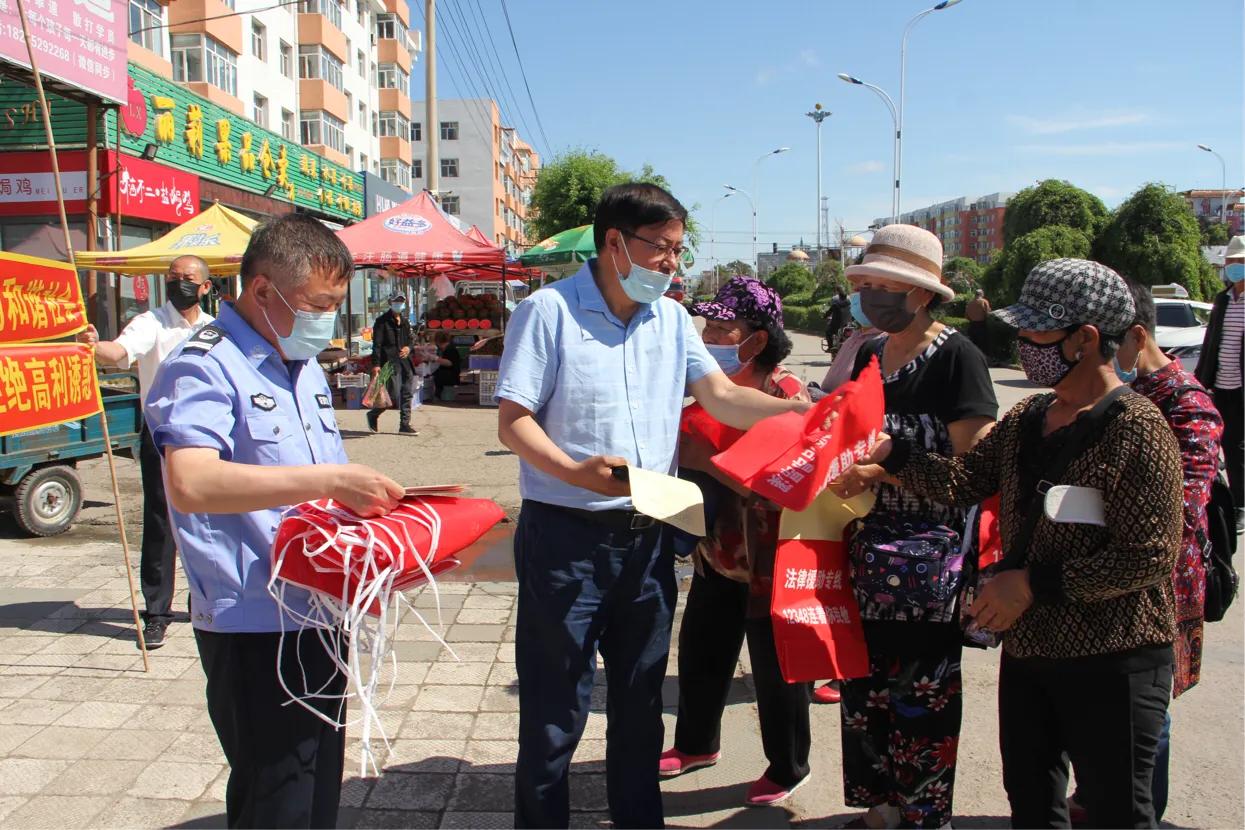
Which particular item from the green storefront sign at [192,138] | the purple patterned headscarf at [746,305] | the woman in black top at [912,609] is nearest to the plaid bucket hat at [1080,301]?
the woman in black top at [912,609]

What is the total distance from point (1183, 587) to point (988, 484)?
675 millimetres

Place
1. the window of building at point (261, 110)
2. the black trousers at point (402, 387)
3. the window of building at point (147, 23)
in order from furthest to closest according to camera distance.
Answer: the window of building at point (261, 110) < the window of building at point (147, 23) < the black trousers at point (402, 387)

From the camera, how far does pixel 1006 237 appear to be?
946 inches

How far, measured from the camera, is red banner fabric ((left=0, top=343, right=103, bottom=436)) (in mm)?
4645

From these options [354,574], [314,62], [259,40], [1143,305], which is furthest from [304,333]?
[314,62]

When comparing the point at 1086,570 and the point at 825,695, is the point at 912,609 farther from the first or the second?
the point at 825,695

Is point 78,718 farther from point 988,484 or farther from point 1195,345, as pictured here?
point 1195,345

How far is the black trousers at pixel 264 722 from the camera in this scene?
2123mm

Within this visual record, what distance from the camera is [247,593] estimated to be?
2.10 m

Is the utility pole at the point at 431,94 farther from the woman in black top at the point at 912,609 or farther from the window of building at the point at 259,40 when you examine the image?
the woman in black top at the point at 912,609

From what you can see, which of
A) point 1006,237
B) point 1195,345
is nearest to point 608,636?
point 1195,345

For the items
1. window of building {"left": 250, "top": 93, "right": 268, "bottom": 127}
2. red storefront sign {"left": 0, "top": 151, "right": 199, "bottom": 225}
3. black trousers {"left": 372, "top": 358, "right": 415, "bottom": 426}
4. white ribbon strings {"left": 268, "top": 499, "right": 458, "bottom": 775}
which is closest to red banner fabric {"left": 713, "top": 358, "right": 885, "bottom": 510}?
white ribbon strings {"left": 268, "top": 499, "right": 458, "bottom": 775}

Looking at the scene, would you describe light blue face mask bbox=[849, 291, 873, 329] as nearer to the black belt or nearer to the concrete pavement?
the black belt

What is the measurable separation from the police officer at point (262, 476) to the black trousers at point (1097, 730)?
1.75 meters
